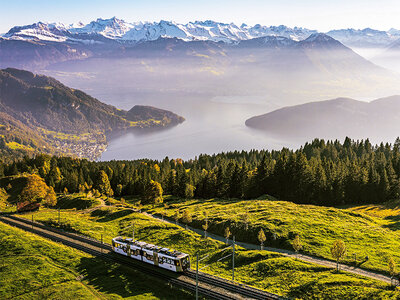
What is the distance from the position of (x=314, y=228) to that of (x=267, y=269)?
2612cm

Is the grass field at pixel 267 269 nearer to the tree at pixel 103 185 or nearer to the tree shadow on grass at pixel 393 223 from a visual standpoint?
the tree shadow on grass at pixel 393 223

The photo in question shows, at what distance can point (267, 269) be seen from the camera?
6022 centimetres

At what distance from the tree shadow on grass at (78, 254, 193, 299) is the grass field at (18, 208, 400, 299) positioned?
10.7 meters

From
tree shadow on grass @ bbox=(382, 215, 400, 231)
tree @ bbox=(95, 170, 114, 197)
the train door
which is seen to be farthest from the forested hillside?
the train door

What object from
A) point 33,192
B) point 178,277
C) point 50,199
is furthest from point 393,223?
point 33,192

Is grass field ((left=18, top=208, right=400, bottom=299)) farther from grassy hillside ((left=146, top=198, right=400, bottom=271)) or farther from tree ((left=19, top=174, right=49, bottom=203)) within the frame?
tree ((left=19, top=174, right=49, bottom=203))

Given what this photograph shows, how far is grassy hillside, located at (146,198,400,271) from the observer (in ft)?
222

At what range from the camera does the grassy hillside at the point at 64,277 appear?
2179 inches

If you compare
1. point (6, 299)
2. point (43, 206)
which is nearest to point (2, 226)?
point (43, 206)

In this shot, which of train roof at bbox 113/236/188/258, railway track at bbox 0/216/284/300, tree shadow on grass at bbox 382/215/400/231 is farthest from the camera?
tree shadow on grass at bbox 382/215/400/231

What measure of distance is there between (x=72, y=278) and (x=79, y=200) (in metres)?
77.7

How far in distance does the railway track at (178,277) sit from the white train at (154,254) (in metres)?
1.19

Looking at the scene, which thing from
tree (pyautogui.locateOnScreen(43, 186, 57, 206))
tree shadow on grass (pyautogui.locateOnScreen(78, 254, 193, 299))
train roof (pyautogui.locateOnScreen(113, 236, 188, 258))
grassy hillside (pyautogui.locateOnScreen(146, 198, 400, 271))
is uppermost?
train roof (pyautogui.locateOnScreen(113, 236, 188, 258))

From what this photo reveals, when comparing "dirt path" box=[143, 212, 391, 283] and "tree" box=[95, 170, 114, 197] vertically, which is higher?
"dirt path" box=[143, 212, 391, 283]
